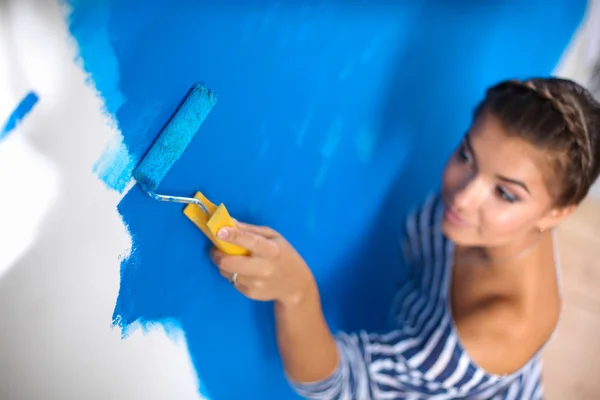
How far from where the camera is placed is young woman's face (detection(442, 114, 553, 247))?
74 cm

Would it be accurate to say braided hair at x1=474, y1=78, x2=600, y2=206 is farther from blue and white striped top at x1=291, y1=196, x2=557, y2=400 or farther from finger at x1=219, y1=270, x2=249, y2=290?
finger at x1=219, y1=270, x2=249, y2=290

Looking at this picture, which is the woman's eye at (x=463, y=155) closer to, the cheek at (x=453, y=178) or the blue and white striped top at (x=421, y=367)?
the cheek at (x=453, y=178)

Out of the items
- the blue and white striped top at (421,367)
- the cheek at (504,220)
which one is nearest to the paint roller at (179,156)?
the blue and white striped top at (421,367)

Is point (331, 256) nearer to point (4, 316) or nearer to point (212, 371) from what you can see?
point (212, 371)

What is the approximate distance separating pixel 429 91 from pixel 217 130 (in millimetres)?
618

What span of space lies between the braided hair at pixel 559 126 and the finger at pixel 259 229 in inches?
15.7

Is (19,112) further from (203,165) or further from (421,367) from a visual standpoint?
(421,367)

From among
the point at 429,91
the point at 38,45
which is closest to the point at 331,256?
the point at 429,91

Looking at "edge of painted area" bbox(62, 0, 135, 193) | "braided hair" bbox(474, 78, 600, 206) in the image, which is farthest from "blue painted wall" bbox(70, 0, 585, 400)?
"braided hair" bbox(474, 78, 600, 206)

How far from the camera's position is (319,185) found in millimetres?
866

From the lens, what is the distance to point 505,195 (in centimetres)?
77

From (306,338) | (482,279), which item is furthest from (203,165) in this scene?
(482,279)

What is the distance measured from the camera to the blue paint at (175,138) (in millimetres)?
528

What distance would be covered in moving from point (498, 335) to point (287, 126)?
0.48 metres
